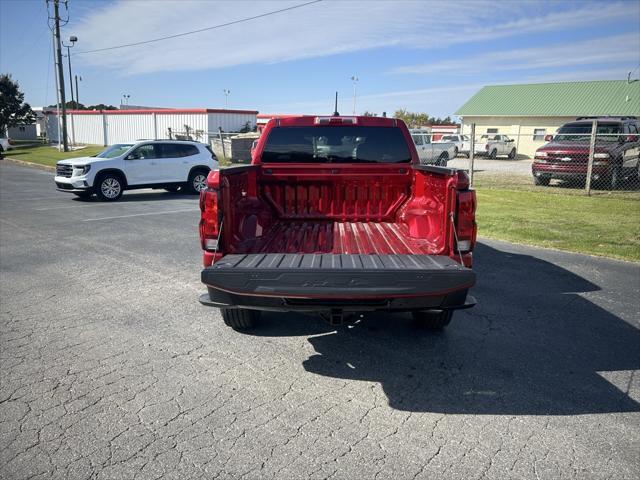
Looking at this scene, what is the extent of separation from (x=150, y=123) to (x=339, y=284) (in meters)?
35.1

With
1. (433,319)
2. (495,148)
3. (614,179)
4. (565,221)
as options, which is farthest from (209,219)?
(495,148)

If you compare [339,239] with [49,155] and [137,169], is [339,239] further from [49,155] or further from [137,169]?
[49,155]

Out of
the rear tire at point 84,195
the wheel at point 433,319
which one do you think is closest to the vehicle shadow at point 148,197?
the rear tire at point 84,195

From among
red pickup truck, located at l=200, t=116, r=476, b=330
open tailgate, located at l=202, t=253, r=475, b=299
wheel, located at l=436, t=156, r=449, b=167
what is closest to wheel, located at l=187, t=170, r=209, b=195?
red pickup truck, located at l=200, t=116, r=476, b=330

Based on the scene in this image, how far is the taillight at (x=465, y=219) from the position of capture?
3947mm

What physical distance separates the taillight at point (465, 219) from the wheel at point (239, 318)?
198 centimetres

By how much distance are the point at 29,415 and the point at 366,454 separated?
2.24 metres

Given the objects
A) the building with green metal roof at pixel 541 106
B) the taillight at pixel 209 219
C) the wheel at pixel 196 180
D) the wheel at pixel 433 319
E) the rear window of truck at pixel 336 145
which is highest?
the building with green metal roof at pixel 541 106

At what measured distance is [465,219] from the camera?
396 cm

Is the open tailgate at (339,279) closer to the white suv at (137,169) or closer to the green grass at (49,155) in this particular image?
the white suv at (137,169)

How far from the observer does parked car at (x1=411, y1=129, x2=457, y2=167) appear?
23.4 metres

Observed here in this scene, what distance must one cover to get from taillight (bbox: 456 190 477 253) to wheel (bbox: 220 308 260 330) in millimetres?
1984

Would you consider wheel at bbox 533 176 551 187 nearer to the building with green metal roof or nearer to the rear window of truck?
the rear window of truck

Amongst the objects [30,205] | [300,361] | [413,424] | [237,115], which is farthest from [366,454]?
[237,115]
